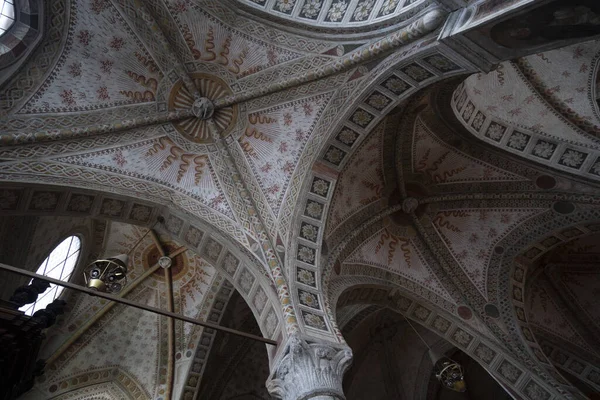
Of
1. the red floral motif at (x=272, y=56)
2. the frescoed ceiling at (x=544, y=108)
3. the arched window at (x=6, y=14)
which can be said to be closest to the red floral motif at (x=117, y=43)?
the arched window at (x=6, y=14)

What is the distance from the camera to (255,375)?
1336cm

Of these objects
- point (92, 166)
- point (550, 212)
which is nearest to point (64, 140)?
point (92, 166)

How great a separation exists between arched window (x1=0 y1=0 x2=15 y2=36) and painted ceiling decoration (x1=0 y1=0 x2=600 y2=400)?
8.5 inches

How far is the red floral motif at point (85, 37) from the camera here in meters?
9.02

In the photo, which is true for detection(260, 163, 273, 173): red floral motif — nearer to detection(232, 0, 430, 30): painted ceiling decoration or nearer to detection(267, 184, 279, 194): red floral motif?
detection(267, 184, 279, 194): red floral motif

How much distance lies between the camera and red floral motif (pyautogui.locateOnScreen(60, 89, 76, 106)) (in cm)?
895

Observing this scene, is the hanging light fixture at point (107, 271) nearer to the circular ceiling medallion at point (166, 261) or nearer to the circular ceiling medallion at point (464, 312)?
the circular ceiling medallion at point (166, 261)

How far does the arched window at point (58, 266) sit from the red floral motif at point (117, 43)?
4786 millimetres

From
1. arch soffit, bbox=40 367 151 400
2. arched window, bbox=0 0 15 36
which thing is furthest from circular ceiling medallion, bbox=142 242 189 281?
arched window, bbox=0 0 15 36

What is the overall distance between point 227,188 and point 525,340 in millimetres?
6094

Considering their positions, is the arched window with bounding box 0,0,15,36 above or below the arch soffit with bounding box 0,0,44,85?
above

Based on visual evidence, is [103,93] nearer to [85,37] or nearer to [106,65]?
[106,65]

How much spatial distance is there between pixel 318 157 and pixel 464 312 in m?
4.23

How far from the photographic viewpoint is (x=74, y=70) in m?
9.09
